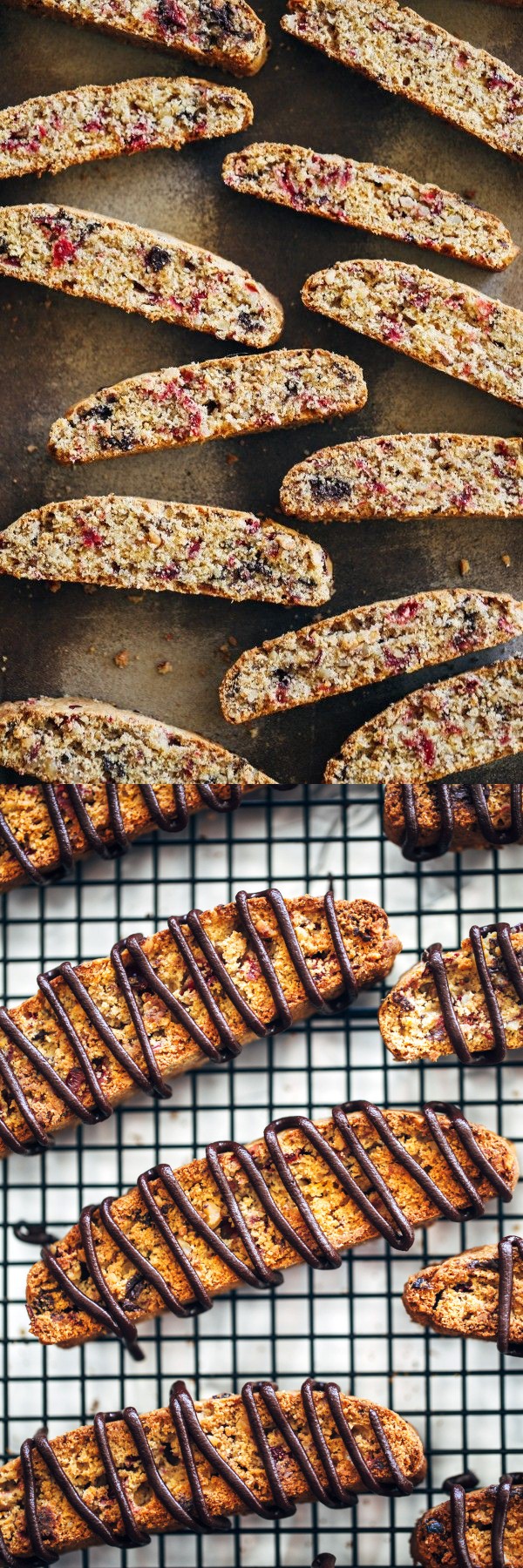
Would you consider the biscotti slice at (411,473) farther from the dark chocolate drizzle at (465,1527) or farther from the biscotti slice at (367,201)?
the dark chocolate drizzle at (465,1527)

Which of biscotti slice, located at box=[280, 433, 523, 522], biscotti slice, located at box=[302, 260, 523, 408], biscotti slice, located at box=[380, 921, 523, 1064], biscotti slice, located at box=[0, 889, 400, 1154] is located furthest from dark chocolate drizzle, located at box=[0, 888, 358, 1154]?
biscotti slice, located at box=[302, 260, 523, 408]

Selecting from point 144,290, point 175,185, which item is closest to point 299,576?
point 144,290

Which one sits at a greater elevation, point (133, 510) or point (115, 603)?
point (133, 510)

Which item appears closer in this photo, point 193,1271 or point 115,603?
point 193,1271

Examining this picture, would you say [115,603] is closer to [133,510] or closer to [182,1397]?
[133,510]

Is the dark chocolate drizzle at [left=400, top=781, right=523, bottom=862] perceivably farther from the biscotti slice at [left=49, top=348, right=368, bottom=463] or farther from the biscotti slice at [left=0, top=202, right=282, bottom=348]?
the biscotti slice at [left=0, top=202, right=282, bottom=348]

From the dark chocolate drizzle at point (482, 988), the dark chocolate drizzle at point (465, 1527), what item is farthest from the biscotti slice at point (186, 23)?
the dark chocolate drizzle at point (465, 1527)

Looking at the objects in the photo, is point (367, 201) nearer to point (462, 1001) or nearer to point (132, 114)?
point (132, 114)
